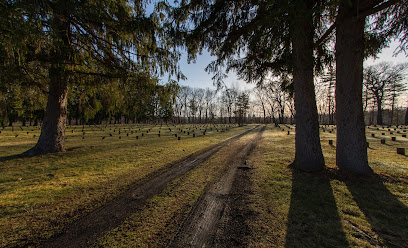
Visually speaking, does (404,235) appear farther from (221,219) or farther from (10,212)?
(10,212)

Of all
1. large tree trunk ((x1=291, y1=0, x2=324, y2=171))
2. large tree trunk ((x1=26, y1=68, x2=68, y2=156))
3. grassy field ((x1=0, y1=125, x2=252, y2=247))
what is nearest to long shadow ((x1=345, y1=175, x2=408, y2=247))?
large tree trunk ((x1=291, y1=0, x2=324, y2=171))

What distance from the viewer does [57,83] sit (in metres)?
7.17

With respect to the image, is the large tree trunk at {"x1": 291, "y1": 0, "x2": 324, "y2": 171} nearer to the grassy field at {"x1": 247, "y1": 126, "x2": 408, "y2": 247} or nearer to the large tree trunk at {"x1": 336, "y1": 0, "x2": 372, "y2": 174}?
the grassy field at {"x1": 247, "y1": 126, "x2": 408, "y2": 247}

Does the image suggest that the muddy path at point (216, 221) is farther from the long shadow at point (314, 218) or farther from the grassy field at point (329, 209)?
the long shadow at point (314, 218)

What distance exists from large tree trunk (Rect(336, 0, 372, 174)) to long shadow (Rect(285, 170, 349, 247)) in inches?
52.6

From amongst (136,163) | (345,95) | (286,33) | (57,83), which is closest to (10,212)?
(136,163)

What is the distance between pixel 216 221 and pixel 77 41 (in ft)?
29.0

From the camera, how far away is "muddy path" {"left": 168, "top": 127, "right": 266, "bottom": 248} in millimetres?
2160

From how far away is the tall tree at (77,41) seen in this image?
11.8 ft

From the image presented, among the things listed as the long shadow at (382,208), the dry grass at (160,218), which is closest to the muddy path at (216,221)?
the dry grass at (160,218)

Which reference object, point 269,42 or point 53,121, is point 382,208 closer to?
point 269,42

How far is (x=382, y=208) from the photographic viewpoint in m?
2.96

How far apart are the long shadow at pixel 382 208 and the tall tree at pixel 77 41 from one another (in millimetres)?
6990

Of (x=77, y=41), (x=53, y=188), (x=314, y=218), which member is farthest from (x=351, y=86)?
(x=77, y=41)
